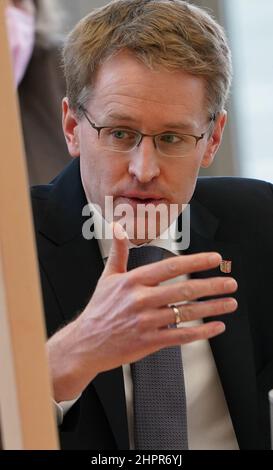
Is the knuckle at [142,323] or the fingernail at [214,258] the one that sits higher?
the fingernail at [214,258]

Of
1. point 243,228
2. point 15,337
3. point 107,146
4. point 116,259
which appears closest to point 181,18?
point 107,146

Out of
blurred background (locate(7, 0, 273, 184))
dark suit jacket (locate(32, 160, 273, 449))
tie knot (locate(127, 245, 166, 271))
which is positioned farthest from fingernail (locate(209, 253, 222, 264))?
blurred background (locate(7, 0, 273, 184))

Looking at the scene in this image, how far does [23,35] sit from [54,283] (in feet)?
5.67

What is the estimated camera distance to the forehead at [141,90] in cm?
146

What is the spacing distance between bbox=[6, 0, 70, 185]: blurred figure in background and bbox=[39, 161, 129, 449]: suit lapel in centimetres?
146

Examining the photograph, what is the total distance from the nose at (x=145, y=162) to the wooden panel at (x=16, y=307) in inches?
28.5

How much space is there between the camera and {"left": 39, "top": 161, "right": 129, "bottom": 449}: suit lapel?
1389 millimetres

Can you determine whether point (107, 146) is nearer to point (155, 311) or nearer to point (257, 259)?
point (257, 259)

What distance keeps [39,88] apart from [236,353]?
1750 millimetres

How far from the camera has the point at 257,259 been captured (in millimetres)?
1680

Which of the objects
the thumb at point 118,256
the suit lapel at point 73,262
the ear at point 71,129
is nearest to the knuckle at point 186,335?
the thumb at point 118,256

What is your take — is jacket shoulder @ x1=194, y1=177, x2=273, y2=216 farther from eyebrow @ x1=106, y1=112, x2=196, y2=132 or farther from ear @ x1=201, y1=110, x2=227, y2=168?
eyebrow @ x1=106, y1=112, x2=196, y2=132

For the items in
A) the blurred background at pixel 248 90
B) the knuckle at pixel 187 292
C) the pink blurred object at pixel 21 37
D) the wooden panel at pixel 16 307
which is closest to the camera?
the wooden panel at pixel 16 307

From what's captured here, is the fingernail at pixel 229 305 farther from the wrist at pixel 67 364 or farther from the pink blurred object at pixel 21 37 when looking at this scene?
the pink blurred object at pixel 21 37
